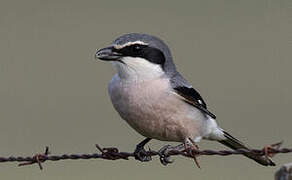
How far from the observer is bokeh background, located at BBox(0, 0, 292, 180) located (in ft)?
28.5

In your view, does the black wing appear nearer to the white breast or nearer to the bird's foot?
the white breast

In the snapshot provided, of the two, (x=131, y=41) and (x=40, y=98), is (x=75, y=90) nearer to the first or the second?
(x=40, y=98)

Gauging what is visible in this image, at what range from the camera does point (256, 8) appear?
15.9 m

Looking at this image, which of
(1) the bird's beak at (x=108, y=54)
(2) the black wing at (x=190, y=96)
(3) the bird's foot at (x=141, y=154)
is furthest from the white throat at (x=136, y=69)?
(3) the bird's foot at (x=141, y=154)

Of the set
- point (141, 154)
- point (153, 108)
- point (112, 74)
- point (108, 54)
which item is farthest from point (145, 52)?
point (112, 74)

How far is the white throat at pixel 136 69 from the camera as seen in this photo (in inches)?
207

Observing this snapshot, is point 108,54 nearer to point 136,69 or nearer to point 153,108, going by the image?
point 136,69

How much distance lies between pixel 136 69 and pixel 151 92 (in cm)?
24

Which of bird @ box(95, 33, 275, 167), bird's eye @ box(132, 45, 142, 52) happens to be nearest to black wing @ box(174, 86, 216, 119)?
bird @ box(95, 33, 275, 167)

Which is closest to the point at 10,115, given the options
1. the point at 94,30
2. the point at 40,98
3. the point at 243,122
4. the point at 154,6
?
the point at 40,98

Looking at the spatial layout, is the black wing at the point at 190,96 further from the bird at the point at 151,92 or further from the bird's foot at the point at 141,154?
the bird's foot at the point at 141,154

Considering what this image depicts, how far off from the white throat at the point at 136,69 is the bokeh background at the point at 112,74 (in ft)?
9.27

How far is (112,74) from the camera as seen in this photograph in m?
11.3

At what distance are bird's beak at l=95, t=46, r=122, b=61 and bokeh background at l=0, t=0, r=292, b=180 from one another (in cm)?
303
